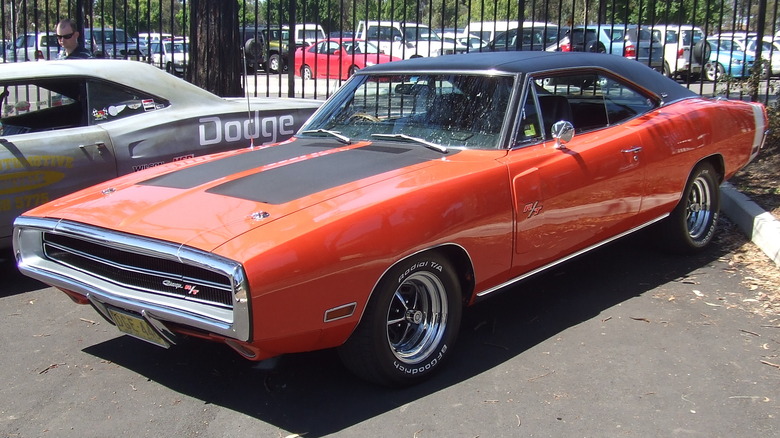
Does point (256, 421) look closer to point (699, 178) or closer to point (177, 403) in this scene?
point (177, 403)

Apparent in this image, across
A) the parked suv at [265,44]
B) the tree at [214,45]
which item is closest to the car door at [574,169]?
the parked suv at [265,44]

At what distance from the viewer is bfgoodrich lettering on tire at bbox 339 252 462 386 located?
11.5 feet

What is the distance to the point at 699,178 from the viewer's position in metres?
5.68

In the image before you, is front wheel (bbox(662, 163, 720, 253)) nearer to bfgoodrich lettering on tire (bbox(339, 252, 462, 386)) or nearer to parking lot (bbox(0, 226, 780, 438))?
parking lot (bbox(0, 226, 780, 438))

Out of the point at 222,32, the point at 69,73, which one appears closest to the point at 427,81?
the point at 69,73

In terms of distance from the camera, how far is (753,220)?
618 centimetres

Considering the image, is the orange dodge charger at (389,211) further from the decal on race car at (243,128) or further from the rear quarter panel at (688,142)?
the decal on race car at (243,128)

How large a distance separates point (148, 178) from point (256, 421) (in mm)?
1604

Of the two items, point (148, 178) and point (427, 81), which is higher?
point (427, 81)

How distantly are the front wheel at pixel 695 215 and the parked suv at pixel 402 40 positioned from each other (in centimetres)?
339

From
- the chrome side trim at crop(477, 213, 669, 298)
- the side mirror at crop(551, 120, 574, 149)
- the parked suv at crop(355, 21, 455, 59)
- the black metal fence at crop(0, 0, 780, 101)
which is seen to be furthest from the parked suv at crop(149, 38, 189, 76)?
the chrome side trim at crop(477, 213, 669, 298)

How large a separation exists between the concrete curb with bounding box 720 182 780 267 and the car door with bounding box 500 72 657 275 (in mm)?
1489

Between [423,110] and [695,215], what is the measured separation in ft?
8.23

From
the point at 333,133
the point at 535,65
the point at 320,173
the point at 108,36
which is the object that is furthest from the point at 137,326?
the point at 108,36
